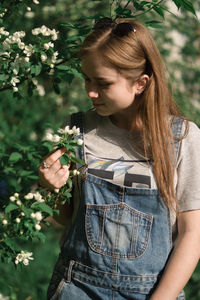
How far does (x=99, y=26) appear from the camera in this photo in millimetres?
1799

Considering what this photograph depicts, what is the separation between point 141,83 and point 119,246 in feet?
1.97

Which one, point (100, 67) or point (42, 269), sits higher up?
point (100, 67)

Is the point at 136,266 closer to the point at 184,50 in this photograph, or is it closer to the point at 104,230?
the point at 104,230

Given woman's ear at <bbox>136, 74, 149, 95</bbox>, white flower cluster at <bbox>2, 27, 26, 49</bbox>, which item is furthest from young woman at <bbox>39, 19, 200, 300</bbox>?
white flower cluster at <bbox>2, 27, 26, 49</bbox>

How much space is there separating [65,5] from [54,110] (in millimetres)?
960

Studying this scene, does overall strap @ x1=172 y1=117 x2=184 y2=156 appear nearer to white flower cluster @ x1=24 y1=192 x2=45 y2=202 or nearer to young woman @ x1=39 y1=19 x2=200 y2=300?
young woman @ x1=39 y1=19 x2=200 y2=300

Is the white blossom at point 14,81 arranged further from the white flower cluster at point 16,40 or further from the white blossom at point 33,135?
the white blossom at point 33,135

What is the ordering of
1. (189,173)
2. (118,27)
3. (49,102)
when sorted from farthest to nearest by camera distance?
(49,102) → (118,27) → (189,173)

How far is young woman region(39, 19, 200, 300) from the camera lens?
1614 millimetres

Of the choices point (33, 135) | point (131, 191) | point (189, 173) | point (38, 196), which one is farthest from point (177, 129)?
point (33, 135)

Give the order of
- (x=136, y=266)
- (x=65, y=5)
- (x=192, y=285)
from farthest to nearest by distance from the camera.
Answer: (x=65, y=5) < (x=192, y=285) < (x=136, y=266)

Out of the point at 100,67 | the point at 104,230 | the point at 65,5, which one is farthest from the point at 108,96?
the point at 65,5

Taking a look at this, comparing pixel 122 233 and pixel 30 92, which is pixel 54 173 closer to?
pixel 122 233

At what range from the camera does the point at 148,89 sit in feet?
5.80
